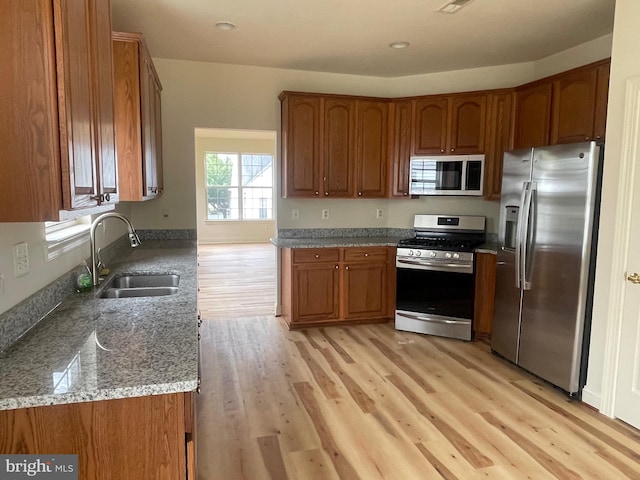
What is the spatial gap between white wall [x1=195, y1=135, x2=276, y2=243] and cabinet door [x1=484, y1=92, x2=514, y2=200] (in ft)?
21.4

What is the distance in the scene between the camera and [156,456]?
121 cm

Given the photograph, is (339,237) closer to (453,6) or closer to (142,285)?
(142,285)

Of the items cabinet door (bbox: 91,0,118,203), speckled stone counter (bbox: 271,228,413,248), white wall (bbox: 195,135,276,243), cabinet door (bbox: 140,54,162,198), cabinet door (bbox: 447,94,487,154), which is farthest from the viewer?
white wall (bbox: 195,135,276,243)

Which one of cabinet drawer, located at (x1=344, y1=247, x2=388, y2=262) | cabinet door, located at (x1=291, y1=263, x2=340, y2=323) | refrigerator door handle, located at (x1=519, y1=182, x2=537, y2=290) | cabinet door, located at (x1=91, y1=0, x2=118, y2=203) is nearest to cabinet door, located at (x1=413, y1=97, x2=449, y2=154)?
cabinet drawer, located at (x1=344, y1=247, x2=388, y2=262)

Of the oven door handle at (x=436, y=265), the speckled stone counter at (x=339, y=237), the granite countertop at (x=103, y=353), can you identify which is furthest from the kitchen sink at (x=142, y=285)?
the oven door handle at (x=436, y=265)

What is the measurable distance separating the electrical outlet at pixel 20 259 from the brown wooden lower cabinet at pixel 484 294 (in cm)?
343

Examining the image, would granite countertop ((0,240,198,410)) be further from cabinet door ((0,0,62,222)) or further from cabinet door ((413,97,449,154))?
cabinet door ((413,97,449,154))

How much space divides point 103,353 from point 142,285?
4.69 ft

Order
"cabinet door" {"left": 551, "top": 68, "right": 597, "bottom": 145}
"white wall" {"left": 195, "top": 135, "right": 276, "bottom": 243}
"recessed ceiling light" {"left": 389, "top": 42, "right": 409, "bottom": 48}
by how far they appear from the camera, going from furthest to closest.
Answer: "white wall" {"left": 195, "top": 135, "right": 276, "bottom": 243} → "recessed ceiling light" {"left": 389, "top": 42, "right": 409, "bottom": 48} → "cabinet door" {"left": 551, "top": 68, "right": 597, "bottom": 145}

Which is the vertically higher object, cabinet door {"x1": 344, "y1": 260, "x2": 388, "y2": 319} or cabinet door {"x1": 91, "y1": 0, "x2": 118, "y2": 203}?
cabinet door {"x1": 91, "y1": 0, "x2": 118, "y2": 203}

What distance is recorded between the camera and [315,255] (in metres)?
4.12

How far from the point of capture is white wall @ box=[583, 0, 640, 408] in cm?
249

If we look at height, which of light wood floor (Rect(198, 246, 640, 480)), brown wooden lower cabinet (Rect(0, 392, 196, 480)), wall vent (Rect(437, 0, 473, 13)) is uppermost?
wall vent (Rect(437, 0, 473, 13))

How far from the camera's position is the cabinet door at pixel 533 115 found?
3596mm
